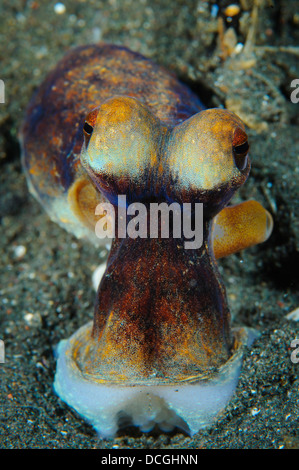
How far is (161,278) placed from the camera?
2023 mm

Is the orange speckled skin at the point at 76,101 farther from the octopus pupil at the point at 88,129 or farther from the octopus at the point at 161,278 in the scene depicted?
the octopus pupil at the point at 88,129

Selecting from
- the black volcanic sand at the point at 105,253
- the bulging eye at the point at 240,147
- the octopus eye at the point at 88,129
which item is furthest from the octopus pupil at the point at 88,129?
the black volcanic sand at the point at 105,253

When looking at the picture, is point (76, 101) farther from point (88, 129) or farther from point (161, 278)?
point (161, 278)

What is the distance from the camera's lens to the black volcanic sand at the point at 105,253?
2.21 metres

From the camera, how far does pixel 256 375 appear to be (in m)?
2.23

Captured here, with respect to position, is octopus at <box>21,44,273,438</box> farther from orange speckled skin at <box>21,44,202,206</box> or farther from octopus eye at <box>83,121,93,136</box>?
orange speckled skin at <box>21,44,202,206</box>

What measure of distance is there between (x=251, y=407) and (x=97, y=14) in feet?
12.5

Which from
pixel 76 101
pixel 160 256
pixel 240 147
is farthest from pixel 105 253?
pixel 240 147

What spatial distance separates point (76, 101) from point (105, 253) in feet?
3.77

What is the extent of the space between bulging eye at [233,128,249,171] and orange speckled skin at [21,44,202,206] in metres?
0.75

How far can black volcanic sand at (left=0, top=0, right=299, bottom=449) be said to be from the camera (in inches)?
87.0

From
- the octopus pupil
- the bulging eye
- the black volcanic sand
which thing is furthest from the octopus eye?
the black volcanic sand

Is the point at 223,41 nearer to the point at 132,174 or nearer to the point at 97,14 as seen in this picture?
the point at 97,14
